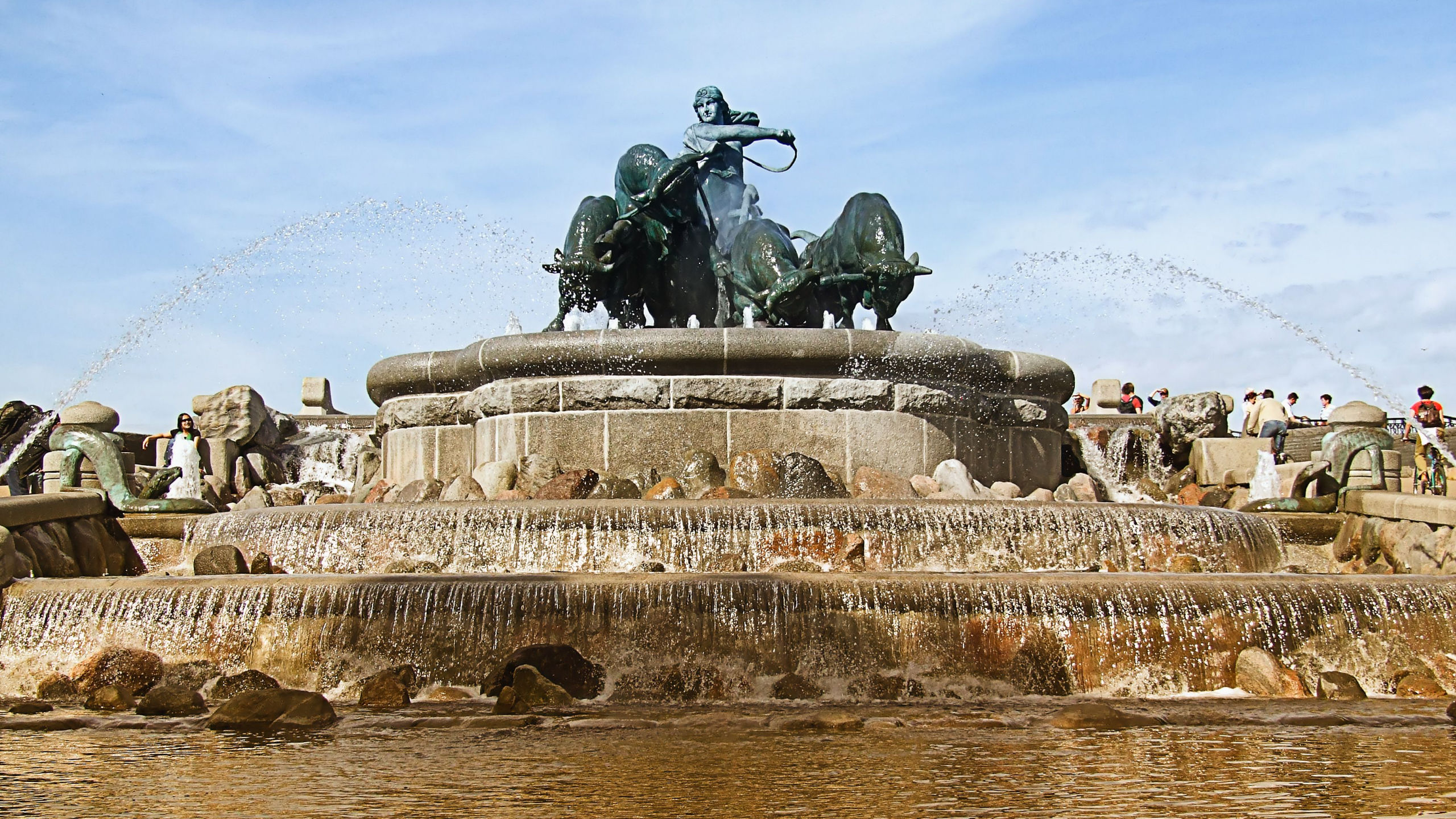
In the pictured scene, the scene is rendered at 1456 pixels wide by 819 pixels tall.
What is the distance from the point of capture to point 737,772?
4.75 meters

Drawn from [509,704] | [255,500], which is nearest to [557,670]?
[509,704]

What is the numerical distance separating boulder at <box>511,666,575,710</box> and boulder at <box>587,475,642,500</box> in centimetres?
510

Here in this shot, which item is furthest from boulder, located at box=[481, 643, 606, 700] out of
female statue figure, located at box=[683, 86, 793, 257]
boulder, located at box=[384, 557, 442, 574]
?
female statue figure, located at box=[683, 86, 793, 257]

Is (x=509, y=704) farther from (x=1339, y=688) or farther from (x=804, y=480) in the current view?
(x=804, y=480)

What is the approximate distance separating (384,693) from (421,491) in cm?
583

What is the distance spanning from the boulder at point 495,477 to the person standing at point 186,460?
4.24 metres

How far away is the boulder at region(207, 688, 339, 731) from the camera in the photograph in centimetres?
604

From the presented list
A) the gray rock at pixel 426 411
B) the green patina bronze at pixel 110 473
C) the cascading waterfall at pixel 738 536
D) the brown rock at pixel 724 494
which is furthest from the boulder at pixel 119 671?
the gray rock at pixel 426 411

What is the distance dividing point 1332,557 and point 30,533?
30.0 ft

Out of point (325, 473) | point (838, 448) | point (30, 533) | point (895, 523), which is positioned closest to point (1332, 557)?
point (895, 523)

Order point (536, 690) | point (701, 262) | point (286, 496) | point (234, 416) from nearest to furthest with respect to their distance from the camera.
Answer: point (536, 690) → point (286, 496) → point (234, 416) → point (701, 262)

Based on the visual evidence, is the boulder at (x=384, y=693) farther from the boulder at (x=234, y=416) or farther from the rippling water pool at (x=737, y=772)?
the boulder at (x=234, y=416)

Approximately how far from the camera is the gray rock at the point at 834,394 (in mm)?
13102

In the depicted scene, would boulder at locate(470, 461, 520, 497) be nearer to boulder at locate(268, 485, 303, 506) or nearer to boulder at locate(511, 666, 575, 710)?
boulder at locate(268, 485, 303, 506)
